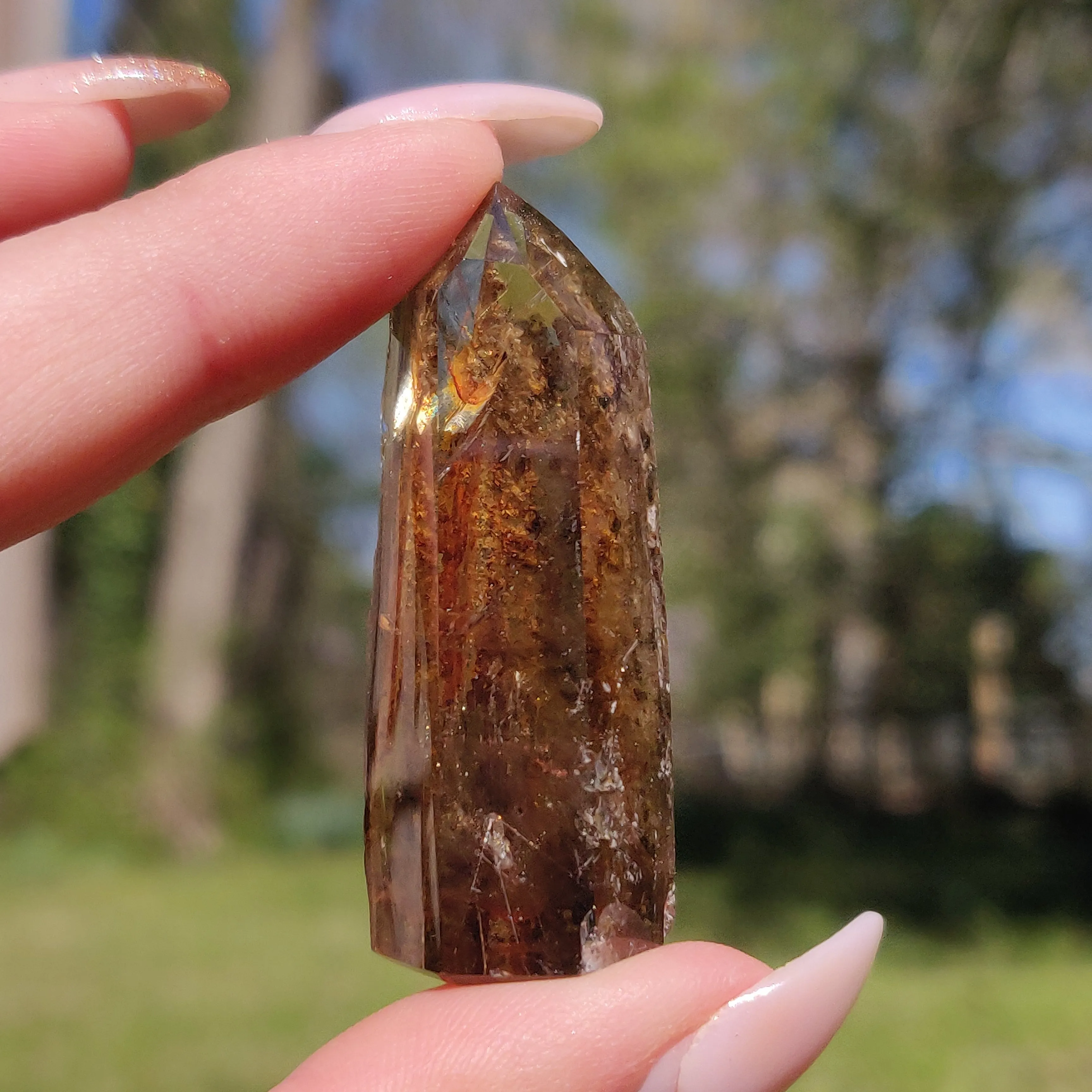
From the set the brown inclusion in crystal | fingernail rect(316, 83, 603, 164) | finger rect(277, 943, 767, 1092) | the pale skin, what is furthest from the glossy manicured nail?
finger rect(277, 943, 767, 1092)

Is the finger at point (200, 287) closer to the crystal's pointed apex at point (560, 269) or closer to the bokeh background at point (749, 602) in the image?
the crystal's pointed apex at point (560, 269)

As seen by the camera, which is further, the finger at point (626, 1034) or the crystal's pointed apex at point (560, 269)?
the crystal's pointed apex at point (560, 269)

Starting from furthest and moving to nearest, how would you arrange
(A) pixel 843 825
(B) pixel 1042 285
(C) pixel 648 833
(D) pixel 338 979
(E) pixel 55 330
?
(A) pixel 843 825, (B) pixel 1042 285, (D) pixel 338 979, (C) pixel 648 833, (E) pixel 55 330

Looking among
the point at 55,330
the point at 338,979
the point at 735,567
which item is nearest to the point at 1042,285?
the point at 735,567

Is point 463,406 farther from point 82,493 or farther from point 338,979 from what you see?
point 338,979

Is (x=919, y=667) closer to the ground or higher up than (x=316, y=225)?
closer to the ground

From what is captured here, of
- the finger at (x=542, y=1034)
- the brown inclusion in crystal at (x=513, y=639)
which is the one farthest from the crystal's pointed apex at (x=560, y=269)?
the finger at (x=542, y=1034)
